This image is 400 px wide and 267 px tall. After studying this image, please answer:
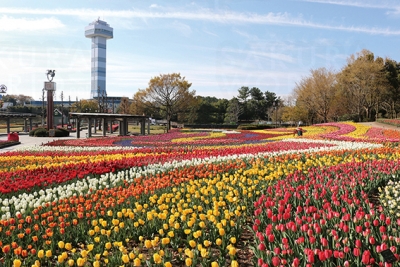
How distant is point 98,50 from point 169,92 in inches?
5403

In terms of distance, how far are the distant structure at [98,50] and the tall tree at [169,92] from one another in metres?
131

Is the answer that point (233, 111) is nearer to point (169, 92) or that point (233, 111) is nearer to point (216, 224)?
point (169, 92)

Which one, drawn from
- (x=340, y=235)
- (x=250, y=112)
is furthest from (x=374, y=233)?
(x=250, y=112)

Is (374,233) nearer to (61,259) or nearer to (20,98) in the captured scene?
(61,259)

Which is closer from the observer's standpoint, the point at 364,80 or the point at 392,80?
the point at 364,80

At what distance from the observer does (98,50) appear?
177 m

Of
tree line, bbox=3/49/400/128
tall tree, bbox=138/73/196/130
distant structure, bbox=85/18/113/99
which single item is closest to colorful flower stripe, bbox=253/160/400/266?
tree line, bbox=3/49/400/128

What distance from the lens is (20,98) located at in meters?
118

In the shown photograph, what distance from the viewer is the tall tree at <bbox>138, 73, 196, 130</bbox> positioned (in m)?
50.8

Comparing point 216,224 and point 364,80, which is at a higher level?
point 364,80

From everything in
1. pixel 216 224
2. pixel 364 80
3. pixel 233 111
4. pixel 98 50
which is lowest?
pixel 216 224

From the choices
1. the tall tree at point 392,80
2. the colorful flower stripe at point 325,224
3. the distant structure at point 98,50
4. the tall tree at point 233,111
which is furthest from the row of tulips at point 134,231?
the distant structure at point 98,50

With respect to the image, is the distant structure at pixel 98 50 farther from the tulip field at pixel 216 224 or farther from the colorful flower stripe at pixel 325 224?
the colorful flower stripe at pixel 325 224

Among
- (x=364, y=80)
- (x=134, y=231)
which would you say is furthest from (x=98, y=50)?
(x=134, y=231)
